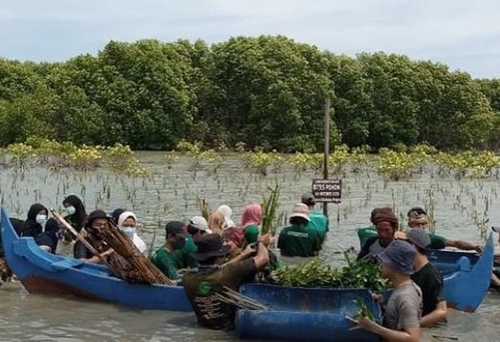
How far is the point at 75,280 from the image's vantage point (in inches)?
412

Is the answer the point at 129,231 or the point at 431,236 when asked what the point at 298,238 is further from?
the point at 129,231

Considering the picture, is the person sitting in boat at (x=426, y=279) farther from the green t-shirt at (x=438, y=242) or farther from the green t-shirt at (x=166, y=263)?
the green t-shirt at (x=438, y=242)

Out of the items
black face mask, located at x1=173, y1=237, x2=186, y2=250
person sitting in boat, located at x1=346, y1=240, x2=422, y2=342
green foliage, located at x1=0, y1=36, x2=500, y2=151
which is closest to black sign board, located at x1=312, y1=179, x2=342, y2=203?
black face mask, located at x1=173, y1=237, x2=186, y2=250

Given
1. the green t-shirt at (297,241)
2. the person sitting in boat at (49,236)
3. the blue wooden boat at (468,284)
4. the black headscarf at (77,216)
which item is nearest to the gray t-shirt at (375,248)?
the blue wooden boat at (468,284)

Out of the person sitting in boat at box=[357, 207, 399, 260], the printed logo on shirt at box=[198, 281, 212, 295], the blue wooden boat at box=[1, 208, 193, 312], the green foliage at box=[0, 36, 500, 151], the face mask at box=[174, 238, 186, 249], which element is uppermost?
the green foliage at box=[0, 36, 500, 151]

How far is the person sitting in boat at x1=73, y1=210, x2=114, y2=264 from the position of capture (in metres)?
10.1

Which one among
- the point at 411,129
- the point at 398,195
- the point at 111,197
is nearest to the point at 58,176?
the point at 111,197

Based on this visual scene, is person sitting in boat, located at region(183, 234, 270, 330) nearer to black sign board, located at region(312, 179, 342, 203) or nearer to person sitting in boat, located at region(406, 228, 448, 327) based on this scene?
person sitting in boat, located at region(406, 228, 448, 327)

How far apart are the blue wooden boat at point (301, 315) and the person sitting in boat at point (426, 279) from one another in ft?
1.79

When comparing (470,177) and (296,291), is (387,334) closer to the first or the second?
(296,291)

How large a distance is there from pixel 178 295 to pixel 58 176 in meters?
19.5

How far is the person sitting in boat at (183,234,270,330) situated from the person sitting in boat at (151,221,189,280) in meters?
1.13

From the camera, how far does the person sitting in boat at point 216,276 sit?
27.9 feet

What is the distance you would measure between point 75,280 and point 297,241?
4.08 m
